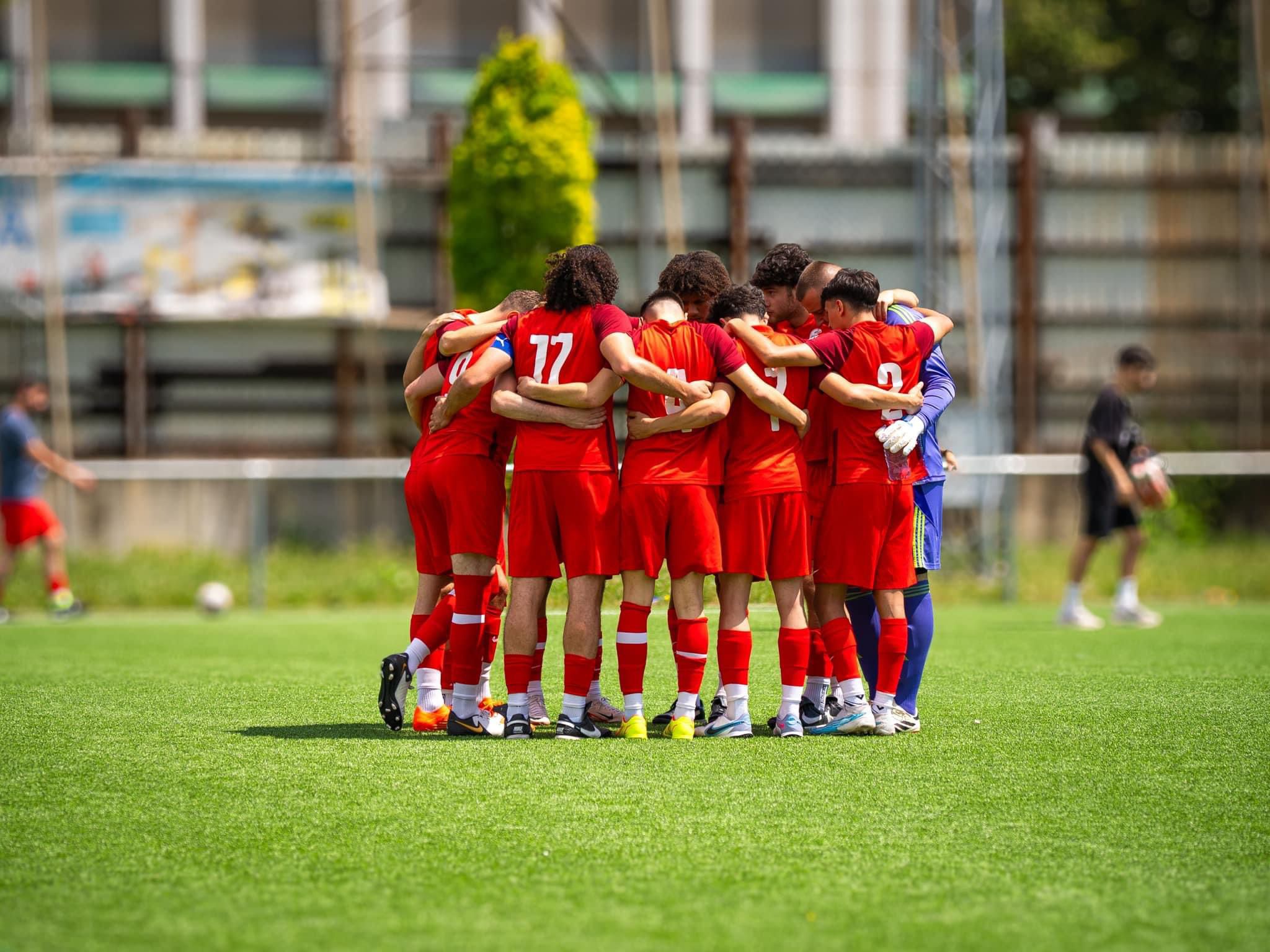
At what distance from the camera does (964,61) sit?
2612 centimetres

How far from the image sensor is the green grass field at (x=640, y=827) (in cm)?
360

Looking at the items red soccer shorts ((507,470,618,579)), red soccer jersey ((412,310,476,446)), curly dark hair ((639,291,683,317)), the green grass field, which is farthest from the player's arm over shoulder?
red soccer jersey ((412,310,476,446))

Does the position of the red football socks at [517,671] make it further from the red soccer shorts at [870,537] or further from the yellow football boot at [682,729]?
the red soccer shorts at [870,537]

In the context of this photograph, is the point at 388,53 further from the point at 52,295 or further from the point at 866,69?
the point at 52,295

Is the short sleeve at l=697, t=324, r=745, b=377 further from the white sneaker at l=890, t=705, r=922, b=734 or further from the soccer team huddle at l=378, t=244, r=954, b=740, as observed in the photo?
the white sneaker at l=890, t=705, r=922, b=734

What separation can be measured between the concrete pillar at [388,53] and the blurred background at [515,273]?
13.2 feet

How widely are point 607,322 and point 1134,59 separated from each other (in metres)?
21.3

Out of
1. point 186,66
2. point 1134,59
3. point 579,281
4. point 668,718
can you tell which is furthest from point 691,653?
point 186,66

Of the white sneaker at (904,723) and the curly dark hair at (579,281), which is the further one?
the white sneaker at (904,723)

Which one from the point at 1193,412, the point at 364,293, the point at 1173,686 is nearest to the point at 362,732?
the point at 1173,686

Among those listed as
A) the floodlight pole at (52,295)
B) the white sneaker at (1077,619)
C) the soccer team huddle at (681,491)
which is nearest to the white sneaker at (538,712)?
the soccer team huddle at (681,491)

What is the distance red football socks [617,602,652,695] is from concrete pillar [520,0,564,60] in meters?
18.0

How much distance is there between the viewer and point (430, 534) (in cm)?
668

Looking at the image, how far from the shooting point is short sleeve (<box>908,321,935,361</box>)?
648 cm
